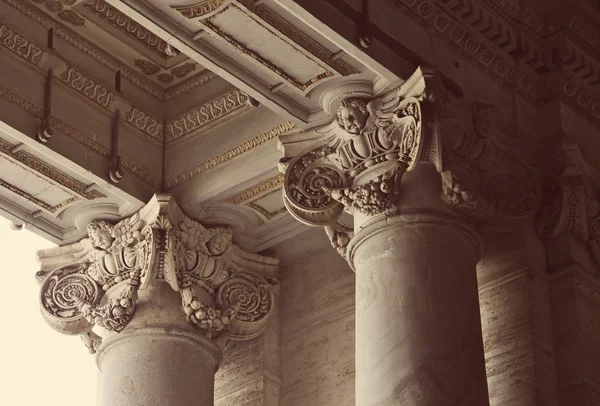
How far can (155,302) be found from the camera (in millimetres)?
16766

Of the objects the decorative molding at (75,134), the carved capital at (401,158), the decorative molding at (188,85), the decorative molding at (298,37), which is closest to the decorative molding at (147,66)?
the decorative molding at (188,85)

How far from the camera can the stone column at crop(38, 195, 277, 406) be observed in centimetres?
1648

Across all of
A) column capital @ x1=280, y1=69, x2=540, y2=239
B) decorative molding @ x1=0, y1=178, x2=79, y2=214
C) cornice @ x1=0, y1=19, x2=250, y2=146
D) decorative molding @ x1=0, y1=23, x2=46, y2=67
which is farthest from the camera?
decorative molding @ x1=0, y1=178, x2=79, y2=214

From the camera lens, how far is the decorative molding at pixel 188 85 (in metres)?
17.7

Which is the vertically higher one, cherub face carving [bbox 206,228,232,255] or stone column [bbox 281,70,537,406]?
cherub face carving [bbox 206,228,232,255]

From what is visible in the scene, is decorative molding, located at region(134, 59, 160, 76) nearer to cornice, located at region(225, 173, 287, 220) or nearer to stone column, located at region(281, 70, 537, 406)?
cornice, located at region(225, 173, 287, 220)

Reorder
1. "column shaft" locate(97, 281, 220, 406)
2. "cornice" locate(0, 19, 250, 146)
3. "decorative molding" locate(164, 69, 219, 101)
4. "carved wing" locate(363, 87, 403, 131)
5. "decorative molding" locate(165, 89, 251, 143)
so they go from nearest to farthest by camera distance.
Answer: "carved wing" locate(363, 87, 403, 131), "column shaft" locate(97, 281, 220, 406), "cornice" locate(0, 19, 250, 146), "decorative molding" locate(165, 89, 251, 143), "decorative molding" locate(164, 69, 219, 101)

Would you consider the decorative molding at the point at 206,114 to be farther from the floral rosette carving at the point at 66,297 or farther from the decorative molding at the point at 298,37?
the decorative molding at the point at 298,37

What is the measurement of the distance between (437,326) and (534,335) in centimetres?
138

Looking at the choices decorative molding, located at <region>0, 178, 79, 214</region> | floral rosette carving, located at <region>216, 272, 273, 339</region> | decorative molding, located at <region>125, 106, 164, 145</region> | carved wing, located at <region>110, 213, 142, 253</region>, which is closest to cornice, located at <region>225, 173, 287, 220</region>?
floral rosette carving, located at <region>216, 272, 273, 339</region>

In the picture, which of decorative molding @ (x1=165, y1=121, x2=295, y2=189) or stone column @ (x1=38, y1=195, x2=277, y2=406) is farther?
decorative molding @ (x1=165, y1=121, x2=295, y2=189)

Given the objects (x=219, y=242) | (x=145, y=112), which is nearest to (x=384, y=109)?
(x=219, y=242)

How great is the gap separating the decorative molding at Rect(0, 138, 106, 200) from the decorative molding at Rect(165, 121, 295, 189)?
0.73m

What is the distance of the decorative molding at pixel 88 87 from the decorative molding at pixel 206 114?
2.26ft
